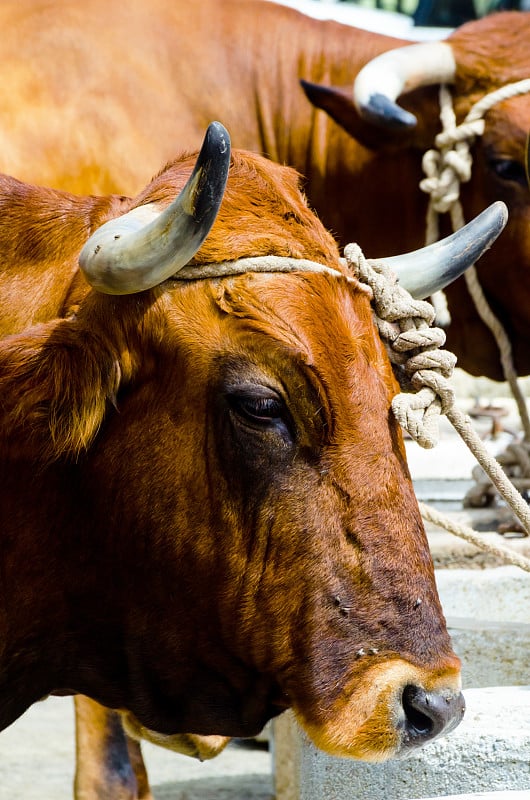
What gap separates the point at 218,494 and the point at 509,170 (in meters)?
3.01

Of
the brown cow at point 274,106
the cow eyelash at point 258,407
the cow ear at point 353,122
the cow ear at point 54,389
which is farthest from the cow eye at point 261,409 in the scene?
the cow ear at point 353,122

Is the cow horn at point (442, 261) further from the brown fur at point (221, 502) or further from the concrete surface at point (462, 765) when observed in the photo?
the concrete surface at point (462, 765)

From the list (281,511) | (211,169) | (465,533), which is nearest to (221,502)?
(281,511)

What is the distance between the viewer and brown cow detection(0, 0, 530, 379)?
4500mm

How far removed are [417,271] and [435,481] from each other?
4.30 m

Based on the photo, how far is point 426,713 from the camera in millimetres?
2260

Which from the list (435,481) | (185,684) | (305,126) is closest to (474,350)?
(305,126)

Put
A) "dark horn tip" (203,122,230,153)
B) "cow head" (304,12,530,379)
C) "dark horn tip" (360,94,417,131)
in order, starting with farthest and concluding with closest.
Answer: "cow head" (304,12,530,379) < "dark horn tip" (360,94,417,131) < "dark horn tip" (203,122,230,153)

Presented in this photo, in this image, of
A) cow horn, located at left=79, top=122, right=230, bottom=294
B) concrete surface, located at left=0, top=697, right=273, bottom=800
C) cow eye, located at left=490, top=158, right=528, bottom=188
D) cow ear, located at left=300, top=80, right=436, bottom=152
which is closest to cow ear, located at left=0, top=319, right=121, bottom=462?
Answer: cow horn, located at left=79, top=122, right=230, bottom=294

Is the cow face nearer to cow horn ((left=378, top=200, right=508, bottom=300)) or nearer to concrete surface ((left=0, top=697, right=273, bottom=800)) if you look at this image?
cow horn ((left=378, top=200, right=508, bottom=300))

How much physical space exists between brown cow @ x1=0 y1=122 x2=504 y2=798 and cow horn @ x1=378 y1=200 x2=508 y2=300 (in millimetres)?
243

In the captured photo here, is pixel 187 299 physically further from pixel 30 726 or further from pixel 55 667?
pixel 30 726

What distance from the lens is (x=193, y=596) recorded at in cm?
242

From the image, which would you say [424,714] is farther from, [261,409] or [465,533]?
[465,533]
